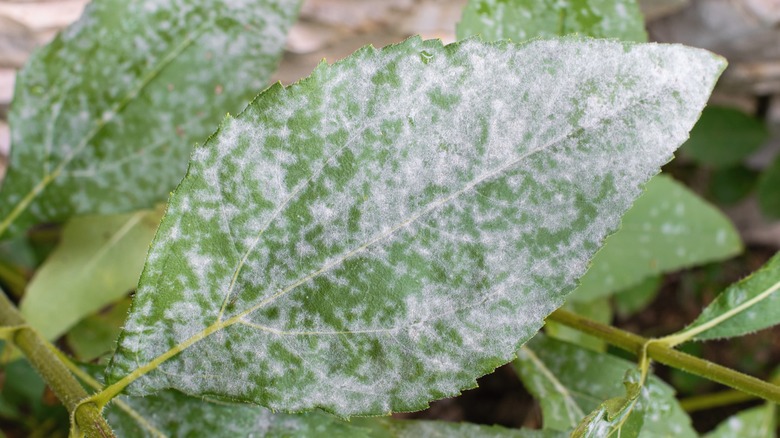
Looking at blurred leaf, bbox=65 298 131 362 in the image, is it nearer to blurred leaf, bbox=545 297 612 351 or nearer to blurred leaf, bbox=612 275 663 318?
blurred leaf, bbox=545 297 612 351

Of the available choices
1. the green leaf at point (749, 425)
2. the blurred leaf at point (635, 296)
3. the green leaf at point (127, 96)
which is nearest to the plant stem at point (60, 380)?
the green leaf at point (127, 96)

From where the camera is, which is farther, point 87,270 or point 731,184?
point 731,184

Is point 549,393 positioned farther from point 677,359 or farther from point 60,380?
point 60,380

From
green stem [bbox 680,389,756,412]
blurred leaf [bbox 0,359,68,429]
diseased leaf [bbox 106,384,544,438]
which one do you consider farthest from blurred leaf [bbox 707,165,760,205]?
blurred leaf [bbox 0,359,68,429]

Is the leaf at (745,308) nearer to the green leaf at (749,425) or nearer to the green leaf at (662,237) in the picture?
the green leaf at (662,237)

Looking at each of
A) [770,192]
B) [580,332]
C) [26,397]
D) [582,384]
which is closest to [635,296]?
[770,192]

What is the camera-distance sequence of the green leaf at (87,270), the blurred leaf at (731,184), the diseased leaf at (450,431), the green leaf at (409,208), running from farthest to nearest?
the blurred leaf at (731,184)
the green leaf at (87,270)
the diseased leaf at (450,431)
the green leaf at (409,208)
